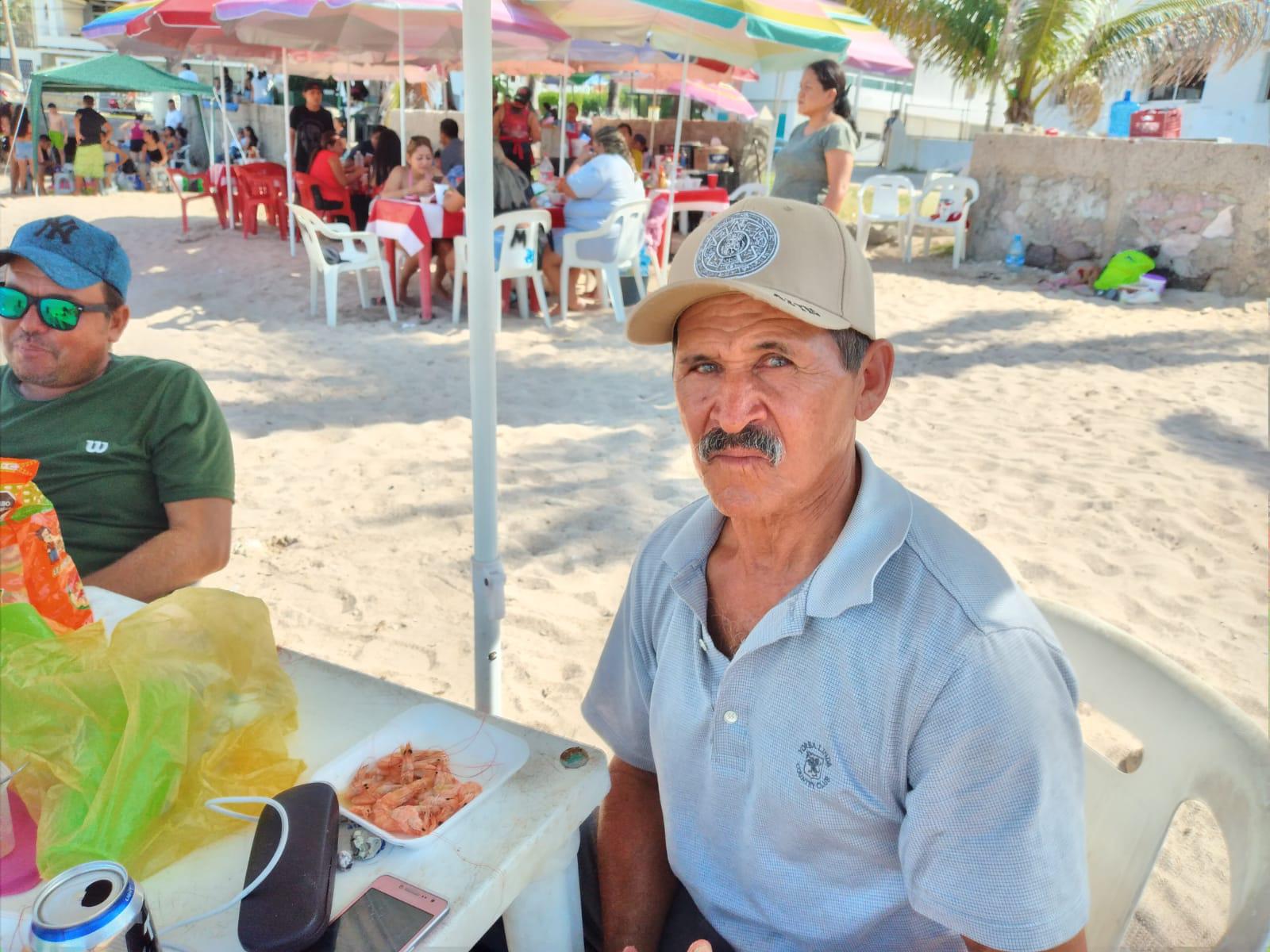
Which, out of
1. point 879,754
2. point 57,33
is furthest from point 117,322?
point 57,33

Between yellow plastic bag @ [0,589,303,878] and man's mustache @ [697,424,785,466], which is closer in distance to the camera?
yellow plastic bag @ [0,589,303,878]

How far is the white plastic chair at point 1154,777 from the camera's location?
1191mm

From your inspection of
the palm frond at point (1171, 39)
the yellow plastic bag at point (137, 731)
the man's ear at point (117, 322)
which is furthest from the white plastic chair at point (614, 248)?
the palm frond at point (1171, 39)

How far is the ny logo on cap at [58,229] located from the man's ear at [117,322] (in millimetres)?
191

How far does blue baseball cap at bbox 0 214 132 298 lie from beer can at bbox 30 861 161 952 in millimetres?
1738

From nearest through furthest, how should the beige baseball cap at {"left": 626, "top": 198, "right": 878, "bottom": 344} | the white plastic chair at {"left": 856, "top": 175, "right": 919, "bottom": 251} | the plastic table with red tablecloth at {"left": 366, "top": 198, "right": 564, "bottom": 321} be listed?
1. the beige baseball cap at {"left": 626, "top": 198, "right": 878, "bottom": 344}
2. the plastic table with red tablecloth at {"left": 366, "top": 198, "right": 564, "bottom": 321}
3. the white plastic chair at {"left": 856, "top": 175, "right": 919, "bottom": 251}

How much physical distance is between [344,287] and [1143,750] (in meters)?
9.12

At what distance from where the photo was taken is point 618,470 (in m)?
4.88

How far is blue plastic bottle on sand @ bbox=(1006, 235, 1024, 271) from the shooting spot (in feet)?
34.6

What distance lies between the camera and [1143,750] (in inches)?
57.2

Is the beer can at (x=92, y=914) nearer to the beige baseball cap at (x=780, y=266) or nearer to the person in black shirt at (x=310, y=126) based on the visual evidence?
the beige baseball cap at (x=780, y=266)

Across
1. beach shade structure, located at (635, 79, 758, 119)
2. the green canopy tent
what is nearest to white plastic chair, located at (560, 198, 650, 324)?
the green canopy tent

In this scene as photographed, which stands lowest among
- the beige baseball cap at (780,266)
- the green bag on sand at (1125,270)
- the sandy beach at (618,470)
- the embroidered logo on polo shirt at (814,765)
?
the sandy beach at (618,470)

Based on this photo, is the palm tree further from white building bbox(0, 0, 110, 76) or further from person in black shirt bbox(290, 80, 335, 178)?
white building bbox(0, 0, 110, 76)
